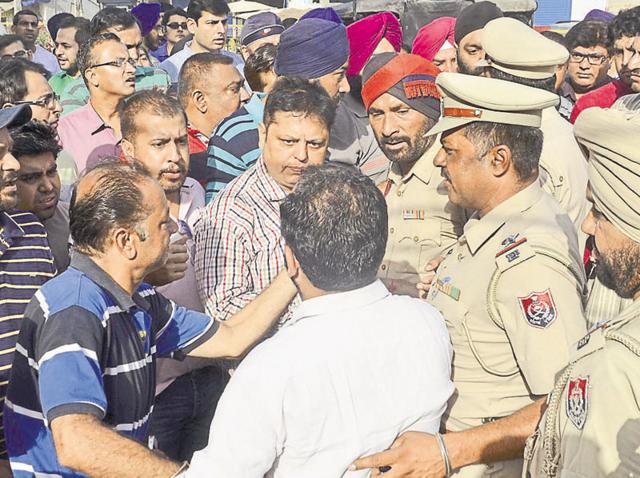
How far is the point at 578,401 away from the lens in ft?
6.25

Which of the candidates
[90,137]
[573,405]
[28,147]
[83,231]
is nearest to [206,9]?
[90,137]

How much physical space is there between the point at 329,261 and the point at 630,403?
0.82m

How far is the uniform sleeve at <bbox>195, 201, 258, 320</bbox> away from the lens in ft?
10.8

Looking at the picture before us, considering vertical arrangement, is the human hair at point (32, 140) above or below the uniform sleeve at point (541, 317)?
above

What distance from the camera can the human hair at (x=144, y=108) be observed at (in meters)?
3.91

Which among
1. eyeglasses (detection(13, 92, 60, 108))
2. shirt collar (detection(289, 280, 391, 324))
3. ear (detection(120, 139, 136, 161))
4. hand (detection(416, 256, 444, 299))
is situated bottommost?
hand (detection(416, 256, 444, 299))

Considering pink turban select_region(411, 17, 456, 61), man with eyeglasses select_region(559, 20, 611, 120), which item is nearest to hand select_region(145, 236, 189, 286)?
pink turban select_region(411, 17, 456, 61)

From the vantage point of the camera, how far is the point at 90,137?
16.0 feet

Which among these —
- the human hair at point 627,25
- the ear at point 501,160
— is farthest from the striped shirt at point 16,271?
the human hair at point 627,25

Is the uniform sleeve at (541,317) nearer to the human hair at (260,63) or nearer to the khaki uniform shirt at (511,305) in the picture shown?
the khaki uniform shirt at (511,305)

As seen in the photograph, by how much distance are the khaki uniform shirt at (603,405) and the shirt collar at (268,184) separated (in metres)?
1.75

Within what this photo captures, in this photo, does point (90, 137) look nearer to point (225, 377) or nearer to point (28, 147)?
point (28, 147)

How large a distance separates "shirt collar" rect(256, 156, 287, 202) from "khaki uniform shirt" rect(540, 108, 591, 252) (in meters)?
1.35

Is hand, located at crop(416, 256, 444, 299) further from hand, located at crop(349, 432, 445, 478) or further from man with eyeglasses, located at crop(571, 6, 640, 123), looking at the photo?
man with eyeglasses, located at crop(571, 6, 640, 123)
